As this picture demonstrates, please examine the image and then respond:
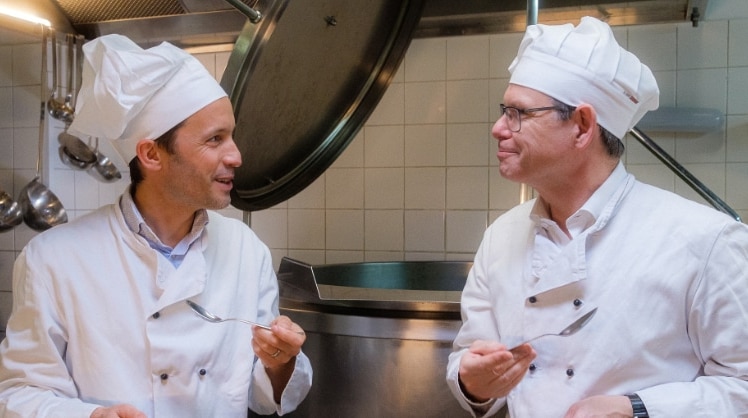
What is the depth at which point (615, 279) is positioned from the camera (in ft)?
3.94

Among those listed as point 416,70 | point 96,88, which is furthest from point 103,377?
point 416,70

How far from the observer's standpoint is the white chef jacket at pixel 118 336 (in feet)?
4.14

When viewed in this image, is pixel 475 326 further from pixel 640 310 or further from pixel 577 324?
pixel 640 310

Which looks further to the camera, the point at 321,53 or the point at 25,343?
the point at 321,53

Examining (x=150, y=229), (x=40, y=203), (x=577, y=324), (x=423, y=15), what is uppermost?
(x=423, y=15)

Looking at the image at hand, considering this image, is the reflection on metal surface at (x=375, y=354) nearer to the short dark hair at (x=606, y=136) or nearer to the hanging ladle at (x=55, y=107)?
the short dark hair at (x=606, y=136)

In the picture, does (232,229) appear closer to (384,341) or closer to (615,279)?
(384,341)

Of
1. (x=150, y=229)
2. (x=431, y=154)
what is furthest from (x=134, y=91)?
(x=431, y=154)

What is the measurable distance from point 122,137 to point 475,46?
1704mm

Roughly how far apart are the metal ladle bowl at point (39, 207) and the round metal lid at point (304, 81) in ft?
3.39

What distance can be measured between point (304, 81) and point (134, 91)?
980 mm

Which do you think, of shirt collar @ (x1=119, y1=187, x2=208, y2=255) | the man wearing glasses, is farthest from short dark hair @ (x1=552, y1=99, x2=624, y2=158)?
shirt collar @ (x1=119, y1=187, x2=208, y2=255)

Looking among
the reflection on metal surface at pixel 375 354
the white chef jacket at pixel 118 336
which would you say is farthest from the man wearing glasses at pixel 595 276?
the white chef jacket at pixel 118 336

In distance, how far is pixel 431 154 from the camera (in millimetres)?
2793
